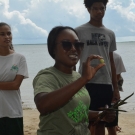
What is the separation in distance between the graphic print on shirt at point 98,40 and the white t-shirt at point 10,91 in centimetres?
86

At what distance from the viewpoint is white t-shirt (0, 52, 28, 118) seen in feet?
12.2

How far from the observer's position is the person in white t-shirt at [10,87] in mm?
3723

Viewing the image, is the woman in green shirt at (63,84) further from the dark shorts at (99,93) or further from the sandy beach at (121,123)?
the sandy beach at (121,123)

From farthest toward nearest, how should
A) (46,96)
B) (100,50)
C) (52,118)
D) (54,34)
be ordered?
(100,50), (54,34), (52,118), (46,96)

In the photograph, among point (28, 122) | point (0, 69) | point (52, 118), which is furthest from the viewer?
point (28, 122)

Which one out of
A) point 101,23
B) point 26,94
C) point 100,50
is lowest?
point 26,94

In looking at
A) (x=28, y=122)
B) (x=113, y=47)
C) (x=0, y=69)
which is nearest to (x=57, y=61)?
(x=0, y=69)

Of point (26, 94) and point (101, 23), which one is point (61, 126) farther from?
point (26, 94)

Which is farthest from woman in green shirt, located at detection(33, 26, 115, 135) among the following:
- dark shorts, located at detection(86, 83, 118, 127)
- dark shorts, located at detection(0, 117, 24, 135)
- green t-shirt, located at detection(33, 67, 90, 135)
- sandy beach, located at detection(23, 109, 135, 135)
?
sandy beach, located at detection(23, 109, 135, 135)

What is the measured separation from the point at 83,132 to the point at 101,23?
213cm

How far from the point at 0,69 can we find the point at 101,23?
1.34 meters

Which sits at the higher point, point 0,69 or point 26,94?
point 0,69

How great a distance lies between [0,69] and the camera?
3.73 meters

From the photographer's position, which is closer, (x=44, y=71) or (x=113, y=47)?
(x=44, y=71)
